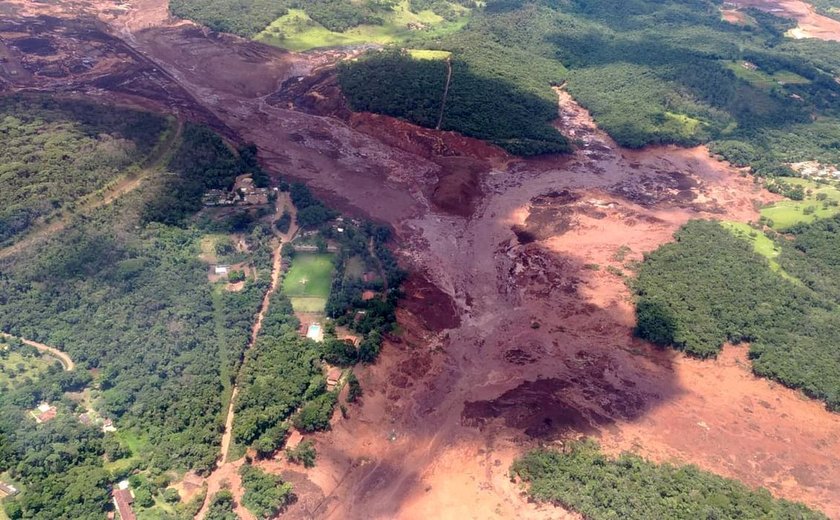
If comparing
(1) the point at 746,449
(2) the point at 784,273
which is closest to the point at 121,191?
(1) the point at 746,449

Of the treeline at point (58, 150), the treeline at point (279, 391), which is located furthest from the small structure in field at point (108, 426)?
the treeline at point (58, 150)

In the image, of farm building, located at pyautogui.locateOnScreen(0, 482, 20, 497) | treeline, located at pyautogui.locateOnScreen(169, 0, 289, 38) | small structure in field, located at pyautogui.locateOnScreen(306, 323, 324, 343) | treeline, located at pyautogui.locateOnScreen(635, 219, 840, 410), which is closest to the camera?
farm building, located at pyautogui.locateOnScreen(0, 482, 20, 497)

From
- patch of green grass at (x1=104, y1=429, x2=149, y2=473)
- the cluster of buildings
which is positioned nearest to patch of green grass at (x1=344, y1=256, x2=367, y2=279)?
the cluster of buildings

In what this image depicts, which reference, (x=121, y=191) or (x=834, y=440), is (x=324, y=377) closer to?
(x=121, y=191)

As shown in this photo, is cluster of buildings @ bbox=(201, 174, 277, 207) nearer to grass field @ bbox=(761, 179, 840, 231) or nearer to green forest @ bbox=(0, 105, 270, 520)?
green forest @ bbox=(0, 105, 270, 520)

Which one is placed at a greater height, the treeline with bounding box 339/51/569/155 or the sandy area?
the sandy area

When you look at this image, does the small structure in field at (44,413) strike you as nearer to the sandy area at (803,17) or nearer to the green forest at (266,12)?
the green forest at (266,12)
